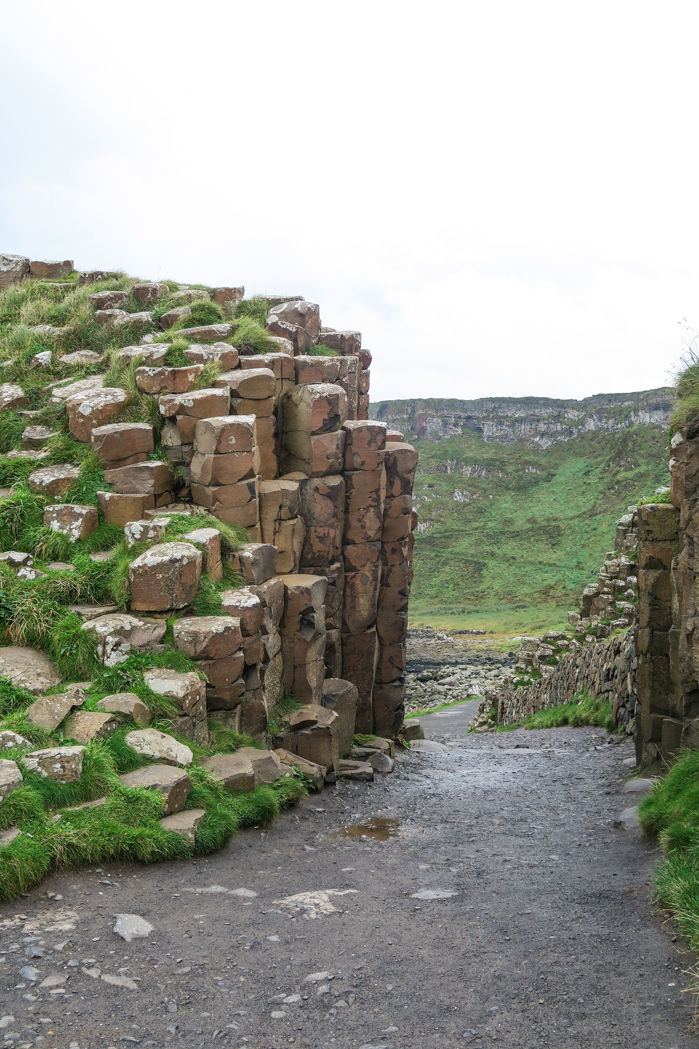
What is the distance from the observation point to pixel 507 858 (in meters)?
10.5

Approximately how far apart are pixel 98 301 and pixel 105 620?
41.8ft

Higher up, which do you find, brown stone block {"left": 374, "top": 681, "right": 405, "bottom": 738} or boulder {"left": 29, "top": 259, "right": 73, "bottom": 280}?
boulder {"left": 29, "top": 259, "right": 73, "bottom": 280}

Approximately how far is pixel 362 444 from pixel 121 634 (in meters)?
8.62

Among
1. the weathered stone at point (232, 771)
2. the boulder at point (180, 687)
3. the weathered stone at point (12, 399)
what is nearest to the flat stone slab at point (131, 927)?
the weathered stone at point (232, 771)

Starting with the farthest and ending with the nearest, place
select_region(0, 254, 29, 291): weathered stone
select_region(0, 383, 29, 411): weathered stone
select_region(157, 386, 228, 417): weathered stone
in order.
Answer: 1. select_region(0, 254, 29, 291): weathered stone
2. select_region(0, 383, 29, 411): weathered stone
3. select_region(157, 386, 228, 417): weathered stone

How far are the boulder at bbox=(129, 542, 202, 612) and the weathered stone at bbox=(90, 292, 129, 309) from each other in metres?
11.6

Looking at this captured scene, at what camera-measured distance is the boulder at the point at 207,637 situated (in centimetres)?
1178

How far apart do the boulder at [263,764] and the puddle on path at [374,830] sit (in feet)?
4.21

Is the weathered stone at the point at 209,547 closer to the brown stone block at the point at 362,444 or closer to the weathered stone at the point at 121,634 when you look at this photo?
the weathered stone at the point at 121,634

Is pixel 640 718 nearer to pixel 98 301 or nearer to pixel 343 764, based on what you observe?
pixel 343 764

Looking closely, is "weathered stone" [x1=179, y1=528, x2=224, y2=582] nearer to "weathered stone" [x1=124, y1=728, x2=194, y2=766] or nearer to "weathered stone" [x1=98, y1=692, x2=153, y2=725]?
"weathered stone" [x1=98, y1=692, x2=153, y2=725]

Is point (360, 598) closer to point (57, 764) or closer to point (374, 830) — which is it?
point (374, 830)

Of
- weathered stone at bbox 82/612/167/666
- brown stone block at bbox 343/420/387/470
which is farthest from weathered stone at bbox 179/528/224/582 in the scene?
brown stone block at bbox 343/420/387/470

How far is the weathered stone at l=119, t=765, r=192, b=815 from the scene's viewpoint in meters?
9.34
